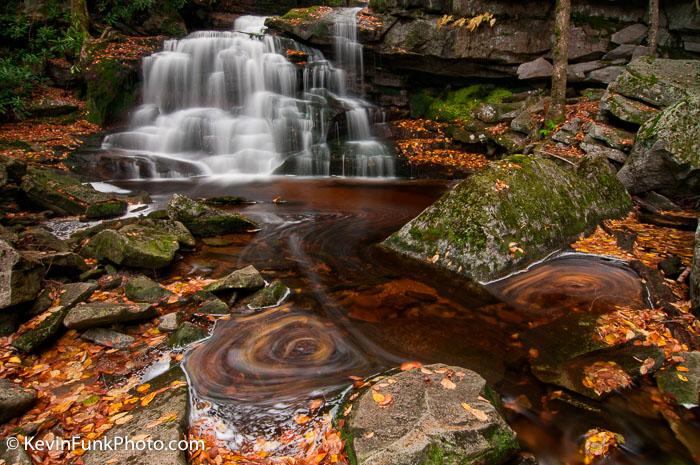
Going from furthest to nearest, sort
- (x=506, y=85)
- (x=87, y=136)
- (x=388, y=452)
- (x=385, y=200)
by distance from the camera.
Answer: (x=506, y=85)
(x=87, y=136)
(x=385, y=200)
(x=388, y=452)

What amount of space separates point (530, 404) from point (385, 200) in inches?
295

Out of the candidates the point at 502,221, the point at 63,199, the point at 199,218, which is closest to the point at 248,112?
the point at 63,199

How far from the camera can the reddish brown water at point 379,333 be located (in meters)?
3.05

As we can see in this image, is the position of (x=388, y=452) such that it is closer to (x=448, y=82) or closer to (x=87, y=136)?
(x=87, y=136)

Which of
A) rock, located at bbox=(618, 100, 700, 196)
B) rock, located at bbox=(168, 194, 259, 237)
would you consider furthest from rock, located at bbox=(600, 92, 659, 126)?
rock, located at bbox=(168, 194, 259, 237)

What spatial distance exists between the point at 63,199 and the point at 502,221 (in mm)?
8245

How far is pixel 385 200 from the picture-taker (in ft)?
34.0

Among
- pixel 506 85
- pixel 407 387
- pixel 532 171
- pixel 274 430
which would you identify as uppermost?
pixel 506 85

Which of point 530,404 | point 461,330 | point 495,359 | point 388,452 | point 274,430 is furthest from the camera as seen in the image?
point 461,330

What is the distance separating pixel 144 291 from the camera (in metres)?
4.77

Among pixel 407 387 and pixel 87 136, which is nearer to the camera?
pixel 407 387

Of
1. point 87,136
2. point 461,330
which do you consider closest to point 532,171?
point 461,330

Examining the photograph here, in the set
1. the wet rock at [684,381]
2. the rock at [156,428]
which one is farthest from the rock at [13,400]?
the wet rock at [684,381]

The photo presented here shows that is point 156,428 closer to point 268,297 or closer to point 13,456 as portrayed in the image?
point 13,456
